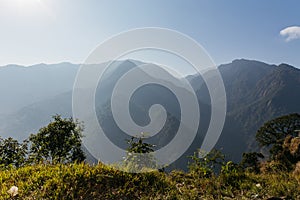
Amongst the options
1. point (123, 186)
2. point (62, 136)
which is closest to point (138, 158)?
point (123, 186)

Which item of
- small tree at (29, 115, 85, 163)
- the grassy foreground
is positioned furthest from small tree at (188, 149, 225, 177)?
small tree at (29, 115, 85, 163)

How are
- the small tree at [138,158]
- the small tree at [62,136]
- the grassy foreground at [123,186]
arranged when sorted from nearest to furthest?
1. the grassy foreground at [123,186]
2. the small tree at [138,158]
3. the small tree at [62,136]

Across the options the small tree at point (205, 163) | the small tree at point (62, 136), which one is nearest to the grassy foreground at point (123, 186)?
the small tree at point (205, 163)

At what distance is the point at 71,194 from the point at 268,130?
71.0m

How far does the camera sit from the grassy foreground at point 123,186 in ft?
14.9

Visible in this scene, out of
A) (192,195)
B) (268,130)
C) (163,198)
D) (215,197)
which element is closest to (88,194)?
(163,198)

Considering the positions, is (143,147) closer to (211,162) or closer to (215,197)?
(211,162)

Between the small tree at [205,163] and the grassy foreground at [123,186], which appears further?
the small tree at [205,163]

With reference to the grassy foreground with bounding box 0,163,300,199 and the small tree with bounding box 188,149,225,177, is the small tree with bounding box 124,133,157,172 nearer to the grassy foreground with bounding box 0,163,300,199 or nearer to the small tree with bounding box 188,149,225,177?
the grassy foreground with bounding box 0,163,300,199

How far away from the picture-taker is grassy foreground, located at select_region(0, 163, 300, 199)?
453 cm

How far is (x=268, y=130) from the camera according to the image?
67.6 meters

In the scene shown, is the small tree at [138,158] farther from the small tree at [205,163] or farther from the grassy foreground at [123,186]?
the small tree at [205,163]

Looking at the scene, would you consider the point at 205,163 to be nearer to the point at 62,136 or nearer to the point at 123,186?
the point at 123,186

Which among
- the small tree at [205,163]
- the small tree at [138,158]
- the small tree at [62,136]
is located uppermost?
the small tree at [138,158]
